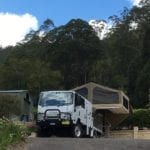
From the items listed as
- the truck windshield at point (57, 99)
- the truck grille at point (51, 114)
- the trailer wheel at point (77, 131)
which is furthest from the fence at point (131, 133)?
the truck grille at point (51, 114)

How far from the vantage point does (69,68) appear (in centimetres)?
8844

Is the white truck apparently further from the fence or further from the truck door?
Answer: the fence

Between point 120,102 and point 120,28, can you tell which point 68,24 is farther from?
point 120,102

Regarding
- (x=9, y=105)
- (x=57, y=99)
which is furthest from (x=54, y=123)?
(x=9, y=105)

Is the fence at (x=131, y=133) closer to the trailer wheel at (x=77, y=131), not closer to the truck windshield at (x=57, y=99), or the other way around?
the trailer wheel at (x=77, y=131)

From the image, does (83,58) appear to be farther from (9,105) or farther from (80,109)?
(80,109)

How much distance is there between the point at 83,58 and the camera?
293 feet

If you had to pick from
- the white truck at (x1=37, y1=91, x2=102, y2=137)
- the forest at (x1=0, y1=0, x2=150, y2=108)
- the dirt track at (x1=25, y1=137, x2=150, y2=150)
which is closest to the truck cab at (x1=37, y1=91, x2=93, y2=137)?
the white truck at (x1=37, y1=91, x2=102, y2=137)

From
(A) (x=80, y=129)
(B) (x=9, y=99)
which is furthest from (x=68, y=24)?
(A) (x=80, y=129)

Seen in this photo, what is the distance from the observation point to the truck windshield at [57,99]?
93.3 feet

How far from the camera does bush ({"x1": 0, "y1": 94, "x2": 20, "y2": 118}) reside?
3649cm

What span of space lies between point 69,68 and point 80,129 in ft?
194

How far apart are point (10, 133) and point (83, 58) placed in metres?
75.7

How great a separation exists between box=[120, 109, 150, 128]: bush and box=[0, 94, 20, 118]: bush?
37.2ft
